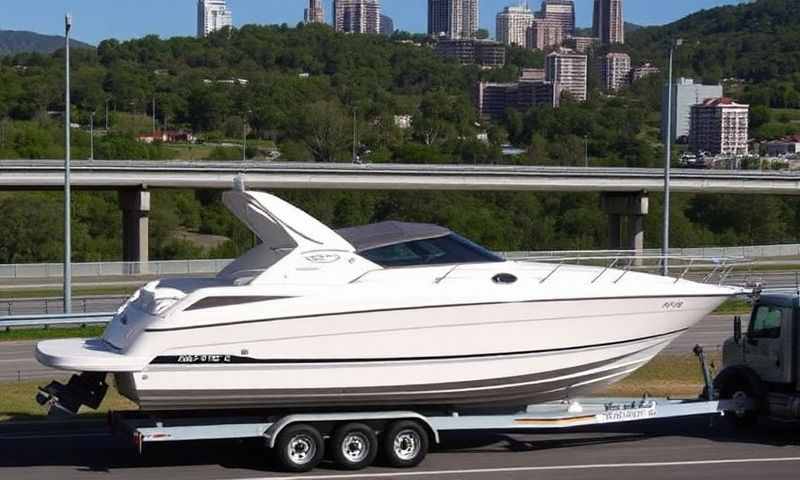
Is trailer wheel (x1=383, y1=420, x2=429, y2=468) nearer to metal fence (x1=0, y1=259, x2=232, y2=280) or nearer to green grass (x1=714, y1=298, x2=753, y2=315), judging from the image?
green grass (x1=714, y1=298, x2=753, y2=315)

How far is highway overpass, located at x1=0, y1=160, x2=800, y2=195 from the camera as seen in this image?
2331 inches

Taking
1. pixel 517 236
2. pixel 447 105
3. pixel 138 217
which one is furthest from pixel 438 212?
pixel 447 105

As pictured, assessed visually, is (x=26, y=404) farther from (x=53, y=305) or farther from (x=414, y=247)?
(x=53, y=305)

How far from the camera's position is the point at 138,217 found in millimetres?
62250

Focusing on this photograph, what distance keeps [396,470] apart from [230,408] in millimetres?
1942

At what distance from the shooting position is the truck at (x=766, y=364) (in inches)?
622

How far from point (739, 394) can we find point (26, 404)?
10144 millimetres

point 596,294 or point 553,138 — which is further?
point 553,138

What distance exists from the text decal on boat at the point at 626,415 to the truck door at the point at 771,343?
1.68 metres

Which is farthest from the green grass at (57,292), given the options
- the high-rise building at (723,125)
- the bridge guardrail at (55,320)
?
the high-rise building at (723,125)

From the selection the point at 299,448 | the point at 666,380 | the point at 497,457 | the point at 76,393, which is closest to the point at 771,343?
the point at 497,457

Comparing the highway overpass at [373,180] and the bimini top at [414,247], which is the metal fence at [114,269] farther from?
the bimini top at [414,247]

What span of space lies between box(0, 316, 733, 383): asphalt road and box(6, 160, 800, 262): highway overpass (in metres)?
28.9

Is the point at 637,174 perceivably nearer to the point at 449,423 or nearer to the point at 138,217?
the point at 138,217
